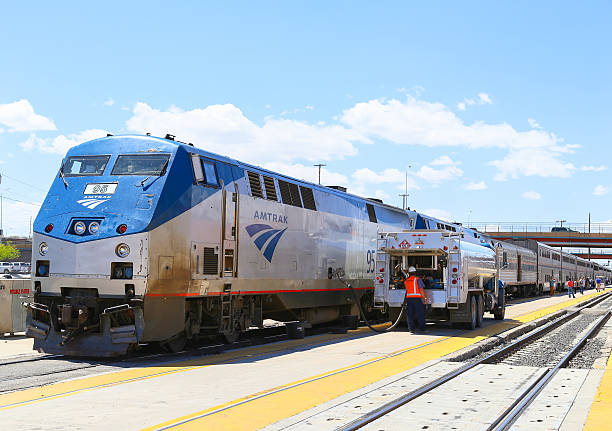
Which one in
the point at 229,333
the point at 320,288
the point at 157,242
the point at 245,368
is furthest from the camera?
the point at 320,288

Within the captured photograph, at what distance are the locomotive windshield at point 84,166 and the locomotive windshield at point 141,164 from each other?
365 millimetres

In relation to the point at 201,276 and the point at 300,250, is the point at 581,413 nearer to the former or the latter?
the point at 201,276

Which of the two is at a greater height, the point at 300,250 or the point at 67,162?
the point at 67,162

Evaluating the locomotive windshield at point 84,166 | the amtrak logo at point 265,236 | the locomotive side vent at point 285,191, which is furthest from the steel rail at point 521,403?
the locomotive windshield at point 84,166

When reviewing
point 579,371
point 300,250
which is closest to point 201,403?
point 579,371

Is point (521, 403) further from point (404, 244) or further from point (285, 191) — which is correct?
point (404, 244)

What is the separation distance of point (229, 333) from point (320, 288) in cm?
501

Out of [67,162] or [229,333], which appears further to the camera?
[229,333]

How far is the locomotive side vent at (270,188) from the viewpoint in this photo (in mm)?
16344

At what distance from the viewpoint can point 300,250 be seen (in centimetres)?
1794

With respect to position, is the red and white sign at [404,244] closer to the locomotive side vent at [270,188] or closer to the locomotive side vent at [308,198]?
the locomotive side vent at [308,198]

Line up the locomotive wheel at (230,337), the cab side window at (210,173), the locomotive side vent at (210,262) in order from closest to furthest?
the locomotive side vent at (210,262), the cab side window at (210,173), the locomotive wheel at (230,337)

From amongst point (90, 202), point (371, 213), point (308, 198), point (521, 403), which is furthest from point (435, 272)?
point (521, 403)

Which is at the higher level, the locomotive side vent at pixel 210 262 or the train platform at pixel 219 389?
the locomotive side vent at pixel 210 262
